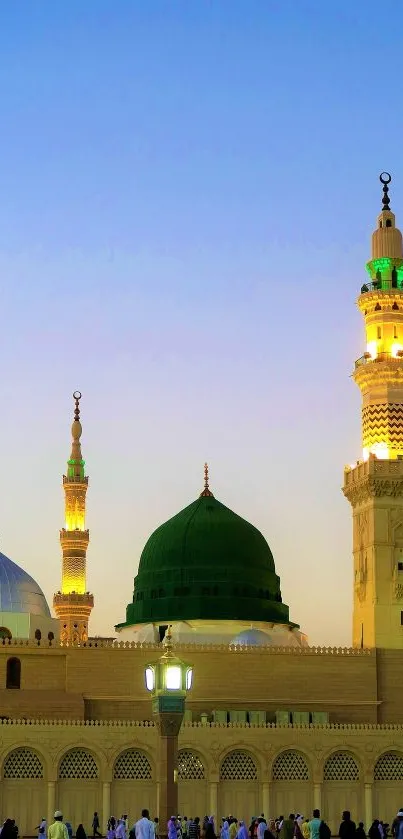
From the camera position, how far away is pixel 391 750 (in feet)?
129

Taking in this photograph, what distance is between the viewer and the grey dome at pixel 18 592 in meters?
43.6

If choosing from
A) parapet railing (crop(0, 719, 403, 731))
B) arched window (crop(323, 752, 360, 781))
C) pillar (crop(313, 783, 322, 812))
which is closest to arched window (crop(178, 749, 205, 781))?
parapet railing (crop(0, 719, 403, 731))

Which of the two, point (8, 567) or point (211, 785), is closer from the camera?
point (211, 785)

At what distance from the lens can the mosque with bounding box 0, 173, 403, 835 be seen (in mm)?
37875

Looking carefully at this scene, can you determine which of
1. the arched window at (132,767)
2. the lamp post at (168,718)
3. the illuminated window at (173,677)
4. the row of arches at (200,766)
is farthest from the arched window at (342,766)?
the illuminated window at (173,677)

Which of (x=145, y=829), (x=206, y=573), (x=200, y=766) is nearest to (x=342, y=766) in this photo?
(x=200, y=766)

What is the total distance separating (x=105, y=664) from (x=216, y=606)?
22.8ft

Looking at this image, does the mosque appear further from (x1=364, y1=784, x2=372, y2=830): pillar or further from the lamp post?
the lamp post

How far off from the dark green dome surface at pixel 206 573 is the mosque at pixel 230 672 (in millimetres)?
53

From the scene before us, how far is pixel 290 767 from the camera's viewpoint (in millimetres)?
38844

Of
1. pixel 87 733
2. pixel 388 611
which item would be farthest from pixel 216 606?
pixel 87 733

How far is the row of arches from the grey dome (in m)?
6.72

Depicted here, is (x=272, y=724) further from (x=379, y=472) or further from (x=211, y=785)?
(x=379, y=472)

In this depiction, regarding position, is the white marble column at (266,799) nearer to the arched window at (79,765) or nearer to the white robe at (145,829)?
the arched window at (79,765)
